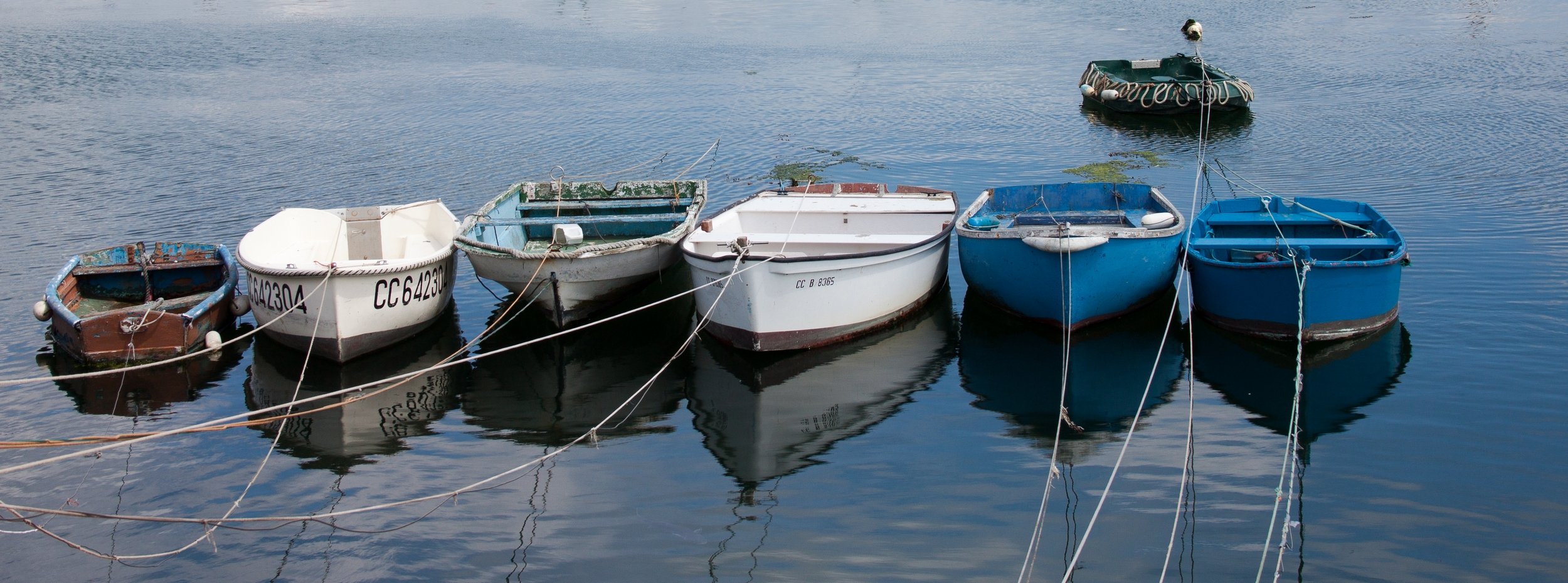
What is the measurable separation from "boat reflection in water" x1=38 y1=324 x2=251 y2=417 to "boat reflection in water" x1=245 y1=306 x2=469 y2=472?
1.62 ft

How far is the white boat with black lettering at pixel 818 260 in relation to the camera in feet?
39.1

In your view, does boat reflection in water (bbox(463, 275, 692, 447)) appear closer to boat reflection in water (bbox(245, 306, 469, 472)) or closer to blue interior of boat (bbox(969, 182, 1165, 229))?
boat reflection in water (bbox(245, 306, 469, 472))

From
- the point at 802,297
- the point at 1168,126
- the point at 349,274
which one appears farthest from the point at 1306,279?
the point at 1168,126

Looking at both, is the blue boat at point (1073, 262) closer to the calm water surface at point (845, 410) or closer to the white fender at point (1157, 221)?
the white fender at point (1157, 221)

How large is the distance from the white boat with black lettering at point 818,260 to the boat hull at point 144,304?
5788 mm

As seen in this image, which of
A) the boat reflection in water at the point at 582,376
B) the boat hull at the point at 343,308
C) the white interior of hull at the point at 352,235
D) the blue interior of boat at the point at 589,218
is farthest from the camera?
the blue interior of boat at the point at 589,218

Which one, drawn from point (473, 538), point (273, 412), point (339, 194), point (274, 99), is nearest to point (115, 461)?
point (273, 412)

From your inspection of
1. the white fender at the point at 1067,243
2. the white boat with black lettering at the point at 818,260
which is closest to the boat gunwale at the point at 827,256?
the white boat with black lettering at the point at 818,260

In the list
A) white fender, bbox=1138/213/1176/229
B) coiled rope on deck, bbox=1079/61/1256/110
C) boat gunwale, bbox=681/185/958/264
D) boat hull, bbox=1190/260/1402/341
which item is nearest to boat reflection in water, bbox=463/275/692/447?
boat gunwale, bbox=681/185/958/264

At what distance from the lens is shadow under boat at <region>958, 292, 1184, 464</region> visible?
1073 centimetres

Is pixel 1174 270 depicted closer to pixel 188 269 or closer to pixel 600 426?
pixel 600 426

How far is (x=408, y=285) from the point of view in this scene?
500 inches

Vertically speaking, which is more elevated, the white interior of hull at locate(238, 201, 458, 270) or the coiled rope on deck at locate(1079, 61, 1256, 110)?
the coiled rope on deck at locate(1079, 61, 1256, 110)

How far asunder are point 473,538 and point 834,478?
319 centimetres
